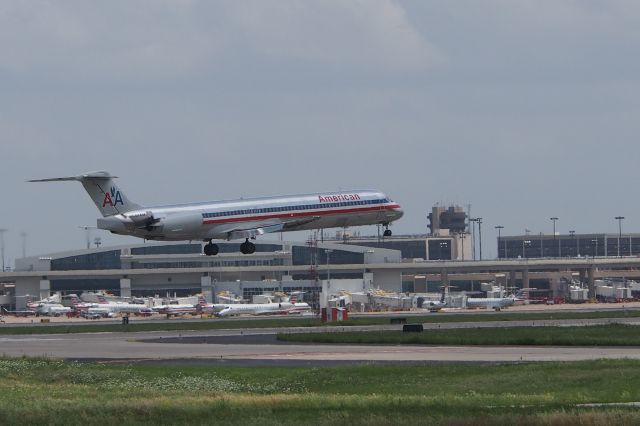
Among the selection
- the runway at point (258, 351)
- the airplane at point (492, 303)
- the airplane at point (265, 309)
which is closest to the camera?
the runway at point (258, 351)

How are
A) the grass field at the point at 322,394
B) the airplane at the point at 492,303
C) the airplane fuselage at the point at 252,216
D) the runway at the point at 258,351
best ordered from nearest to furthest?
1. the grass field at the point at 322,394
2. the runway at the point at 258,351
3. the airplane fuselage at the point at 252,216
4. the airplane at the point at 492,303

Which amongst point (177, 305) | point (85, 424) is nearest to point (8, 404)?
point (85, 424)

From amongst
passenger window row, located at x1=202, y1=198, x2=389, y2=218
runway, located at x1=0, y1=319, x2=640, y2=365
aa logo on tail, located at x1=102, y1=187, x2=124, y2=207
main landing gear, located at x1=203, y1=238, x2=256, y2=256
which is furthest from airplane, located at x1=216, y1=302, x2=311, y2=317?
runway, located at x1=0, y1=319, x2=640, y2=365

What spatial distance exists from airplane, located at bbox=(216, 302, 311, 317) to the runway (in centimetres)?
7609

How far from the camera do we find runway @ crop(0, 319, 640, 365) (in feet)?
218

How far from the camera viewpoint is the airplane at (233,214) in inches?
4230

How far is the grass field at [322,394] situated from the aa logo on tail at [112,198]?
1704 inches

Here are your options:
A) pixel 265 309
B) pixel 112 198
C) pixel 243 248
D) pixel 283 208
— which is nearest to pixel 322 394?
pixel 112 198

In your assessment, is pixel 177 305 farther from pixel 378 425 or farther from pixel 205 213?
pixel 378 425

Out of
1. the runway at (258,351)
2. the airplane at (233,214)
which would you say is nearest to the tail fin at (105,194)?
the airplane at (233,214)

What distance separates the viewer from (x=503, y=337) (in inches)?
3206

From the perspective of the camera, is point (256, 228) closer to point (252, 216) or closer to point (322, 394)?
point (252, 216)

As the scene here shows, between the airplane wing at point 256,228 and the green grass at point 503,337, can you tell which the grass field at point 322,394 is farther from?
the airplane wing at point 256,228

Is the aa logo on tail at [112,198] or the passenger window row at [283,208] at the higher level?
the aa logo on tail at [112,198]
